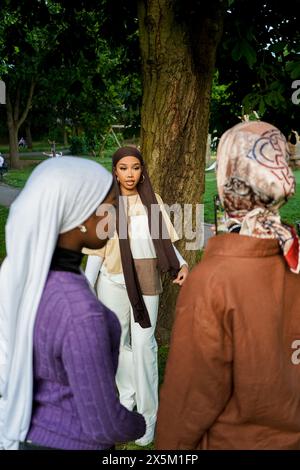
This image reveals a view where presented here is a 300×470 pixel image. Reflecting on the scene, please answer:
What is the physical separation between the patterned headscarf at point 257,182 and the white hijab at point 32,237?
1.33 ft

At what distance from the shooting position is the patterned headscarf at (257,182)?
88.2 inches

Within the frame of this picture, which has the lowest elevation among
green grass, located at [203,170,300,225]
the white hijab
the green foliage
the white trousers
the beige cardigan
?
the green foliage

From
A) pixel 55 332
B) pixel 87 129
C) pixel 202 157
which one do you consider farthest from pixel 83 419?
pixel 87 129

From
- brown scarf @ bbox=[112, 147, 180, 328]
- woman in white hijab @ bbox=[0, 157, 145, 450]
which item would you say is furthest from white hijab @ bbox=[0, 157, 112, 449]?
brown scarf @ bbox=[112, 147, 180, 328]

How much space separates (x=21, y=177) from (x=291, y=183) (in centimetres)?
2954

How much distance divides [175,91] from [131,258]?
2226 mm

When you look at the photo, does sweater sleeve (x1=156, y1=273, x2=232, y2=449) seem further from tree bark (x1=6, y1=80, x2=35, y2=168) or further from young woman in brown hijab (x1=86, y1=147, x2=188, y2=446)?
tree bark (x1=6, y1=80, x2=35, y2=168)

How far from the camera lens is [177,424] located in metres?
2.37

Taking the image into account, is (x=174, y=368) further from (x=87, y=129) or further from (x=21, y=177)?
(x=87, y=129)

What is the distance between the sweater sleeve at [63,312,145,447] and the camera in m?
2.14

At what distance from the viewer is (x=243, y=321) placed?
221 cm

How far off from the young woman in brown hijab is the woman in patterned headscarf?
214 centimetres

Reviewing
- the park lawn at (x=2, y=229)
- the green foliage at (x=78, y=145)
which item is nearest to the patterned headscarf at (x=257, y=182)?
the park lawn at (x=2, y=229)

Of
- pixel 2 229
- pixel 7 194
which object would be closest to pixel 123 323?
pixel 2 229
